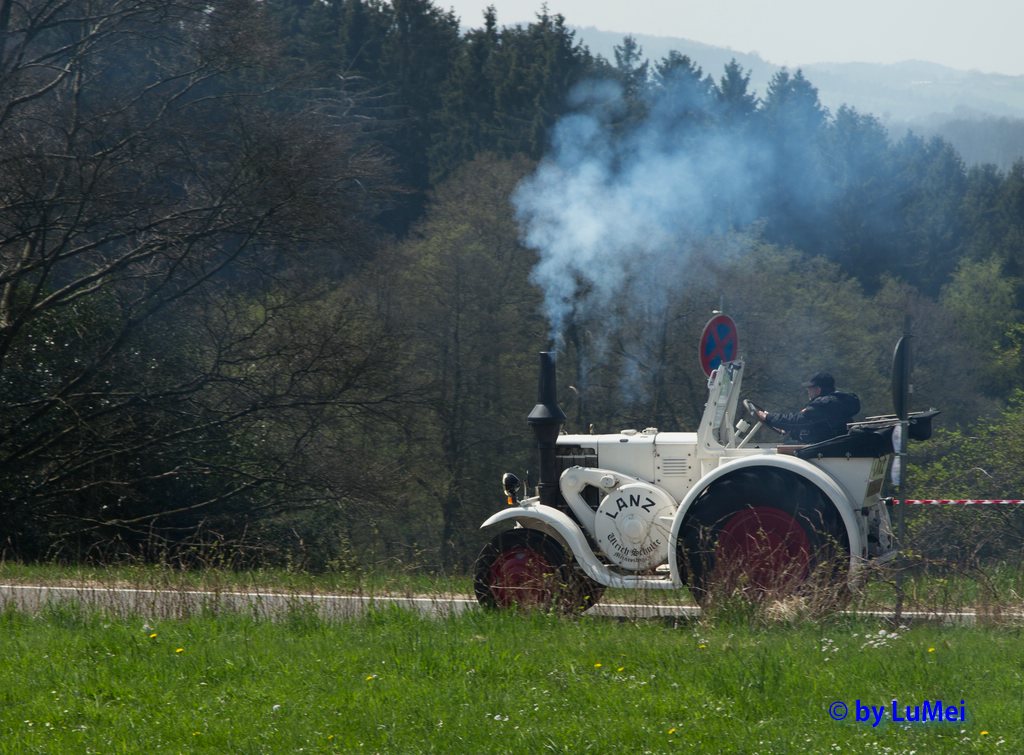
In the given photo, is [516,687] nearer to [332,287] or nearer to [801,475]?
[801,475]

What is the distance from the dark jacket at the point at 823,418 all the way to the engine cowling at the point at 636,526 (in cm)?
95

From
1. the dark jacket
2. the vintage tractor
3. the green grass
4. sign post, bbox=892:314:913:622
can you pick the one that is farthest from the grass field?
the dark jacket

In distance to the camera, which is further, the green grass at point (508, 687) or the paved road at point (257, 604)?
the paved road at point (257, 604)

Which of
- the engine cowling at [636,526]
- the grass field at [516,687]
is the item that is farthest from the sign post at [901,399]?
the engine cowling at [636,526]

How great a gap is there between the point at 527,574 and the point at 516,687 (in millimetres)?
2320

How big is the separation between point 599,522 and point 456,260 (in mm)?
24021

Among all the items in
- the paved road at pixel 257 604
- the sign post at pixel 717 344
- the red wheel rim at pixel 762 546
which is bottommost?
the paved road at pixel 257 604

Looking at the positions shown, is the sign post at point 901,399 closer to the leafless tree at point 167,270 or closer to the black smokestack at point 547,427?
the black smokestack at point 547,427

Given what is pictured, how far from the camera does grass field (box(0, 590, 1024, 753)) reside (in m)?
5.72

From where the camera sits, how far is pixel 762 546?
27.3 feet

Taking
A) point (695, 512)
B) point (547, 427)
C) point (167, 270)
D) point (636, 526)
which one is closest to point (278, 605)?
point (547, 427)

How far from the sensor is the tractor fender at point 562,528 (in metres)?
8.71

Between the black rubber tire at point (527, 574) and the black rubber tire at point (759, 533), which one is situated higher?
the black rubber tire at point (759, 533)

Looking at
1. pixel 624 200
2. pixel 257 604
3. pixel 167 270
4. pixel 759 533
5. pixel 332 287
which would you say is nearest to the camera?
pixel 759 533
